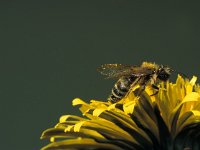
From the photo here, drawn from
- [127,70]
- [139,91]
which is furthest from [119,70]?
[139,91]

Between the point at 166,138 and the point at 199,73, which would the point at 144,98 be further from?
the point at 199,73

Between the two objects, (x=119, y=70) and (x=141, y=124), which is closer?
(x=141, y=124)

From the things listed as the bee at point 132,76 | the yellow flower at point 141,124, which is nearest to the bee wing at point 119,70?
the bee at point 132,76

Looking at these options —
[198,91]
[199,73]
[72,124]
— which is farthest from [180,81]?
[199,73]

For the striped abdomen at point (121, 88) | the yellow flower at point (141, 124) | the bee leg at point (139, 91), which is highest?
the striped abdomen at point (121, 88)

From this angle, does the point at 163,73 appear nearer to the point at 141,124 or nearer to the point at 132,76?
the point at 132,76

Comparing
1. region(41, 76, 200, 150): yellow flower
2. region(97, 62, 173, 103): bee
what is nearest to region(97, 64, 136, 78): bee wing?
region(97, 62, 173, 103): bee

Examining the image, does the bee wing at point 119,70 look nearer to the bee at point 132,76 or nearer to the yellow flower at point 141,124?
the bee at point 132,76

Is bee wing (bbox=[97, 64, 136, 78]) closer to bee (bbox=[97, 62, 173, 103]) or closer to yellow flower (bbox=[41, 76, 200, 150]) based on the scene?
bee (bbox=[97, 62, 173, 103])
